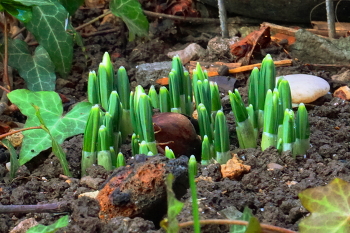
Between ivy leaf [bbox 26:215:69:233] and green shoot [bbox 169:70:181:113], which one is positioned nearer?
ivy leaf [bbox 26:215:69:233]

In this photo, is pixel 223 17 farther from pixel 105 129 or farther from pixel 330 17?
pixel 105 129

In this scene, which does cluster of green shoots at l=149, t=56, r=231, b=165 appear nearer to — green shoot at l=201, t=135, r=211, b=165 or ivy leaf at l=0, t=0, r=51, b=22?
green shoot at l=201, t=135, r=211, b=165

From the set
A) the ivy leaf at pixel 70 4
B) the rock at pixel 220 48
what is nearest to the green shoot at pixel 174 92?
the rock at pixel 220 48

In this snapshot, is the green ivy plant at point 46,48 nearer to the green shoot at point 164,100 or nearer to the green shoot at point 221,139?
the green shoot at point 164,100

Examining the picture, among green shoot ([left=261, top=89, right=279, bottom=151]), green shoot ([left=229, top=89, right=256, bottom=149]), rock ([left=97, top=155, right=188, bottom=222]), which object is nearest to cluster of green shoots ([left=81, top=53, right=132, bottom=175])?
rock ([left=97, top=155, right=188, bottom=222])

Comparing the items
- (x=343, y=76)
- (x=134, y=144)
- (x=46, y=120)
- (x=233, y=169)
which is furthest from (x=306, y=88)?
(x=46, y=120)

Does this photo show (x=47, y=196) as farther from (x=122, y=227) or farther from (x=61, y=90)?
(x=61, y=90)
